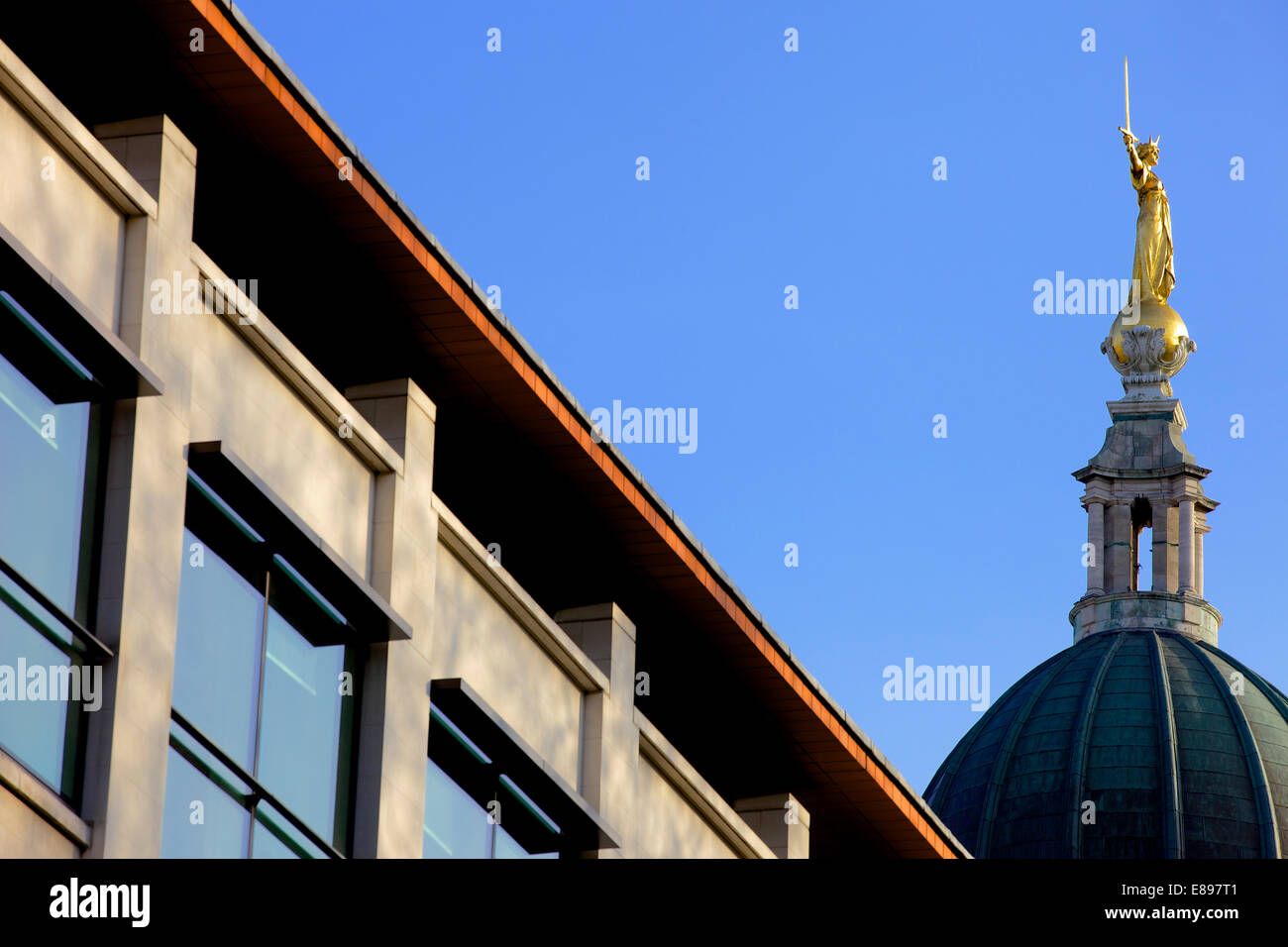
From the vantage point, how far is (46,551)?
22391mm

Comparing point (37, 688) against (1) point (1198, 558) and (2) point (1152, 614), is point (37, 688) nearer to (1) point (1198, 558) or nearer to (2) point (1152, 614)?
(2) point (1152, 614)

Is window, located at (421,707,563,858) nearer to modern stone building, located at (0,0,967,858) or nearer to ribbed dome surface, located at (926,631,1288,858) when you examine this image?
modern stone building, located at (0,0,967,858)

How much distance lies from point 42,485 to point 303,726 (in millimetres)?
4318

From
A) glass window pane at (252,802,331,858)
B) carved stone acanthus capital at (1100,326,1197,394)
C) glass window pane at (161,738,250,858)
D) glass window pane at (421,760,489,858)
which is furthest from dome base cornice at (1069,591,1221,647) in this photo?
glass window pane at (161,738,250,858)

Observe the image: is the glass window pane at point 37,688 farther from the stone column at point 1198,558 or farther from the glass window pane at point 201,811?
the stone column at point 1198,558

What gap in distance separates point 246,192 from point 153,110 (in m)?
1.33

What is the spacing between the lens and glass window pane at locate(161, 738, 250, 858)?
76.8 feet

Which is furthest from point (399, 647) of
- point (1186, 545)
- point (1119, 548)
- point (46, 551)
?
point (1119, 548)

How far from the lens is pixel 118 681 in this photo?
73.9 ft

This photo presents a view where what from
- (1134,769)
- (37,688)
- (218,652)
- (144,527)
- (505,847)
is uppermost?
(1134,769)

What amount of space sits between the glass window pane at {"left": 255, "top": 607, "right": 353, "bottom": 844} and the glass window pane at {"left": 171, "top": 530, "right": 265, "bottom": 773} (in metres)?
0.29

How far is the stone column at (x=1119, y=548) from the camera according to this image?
126312 mm
